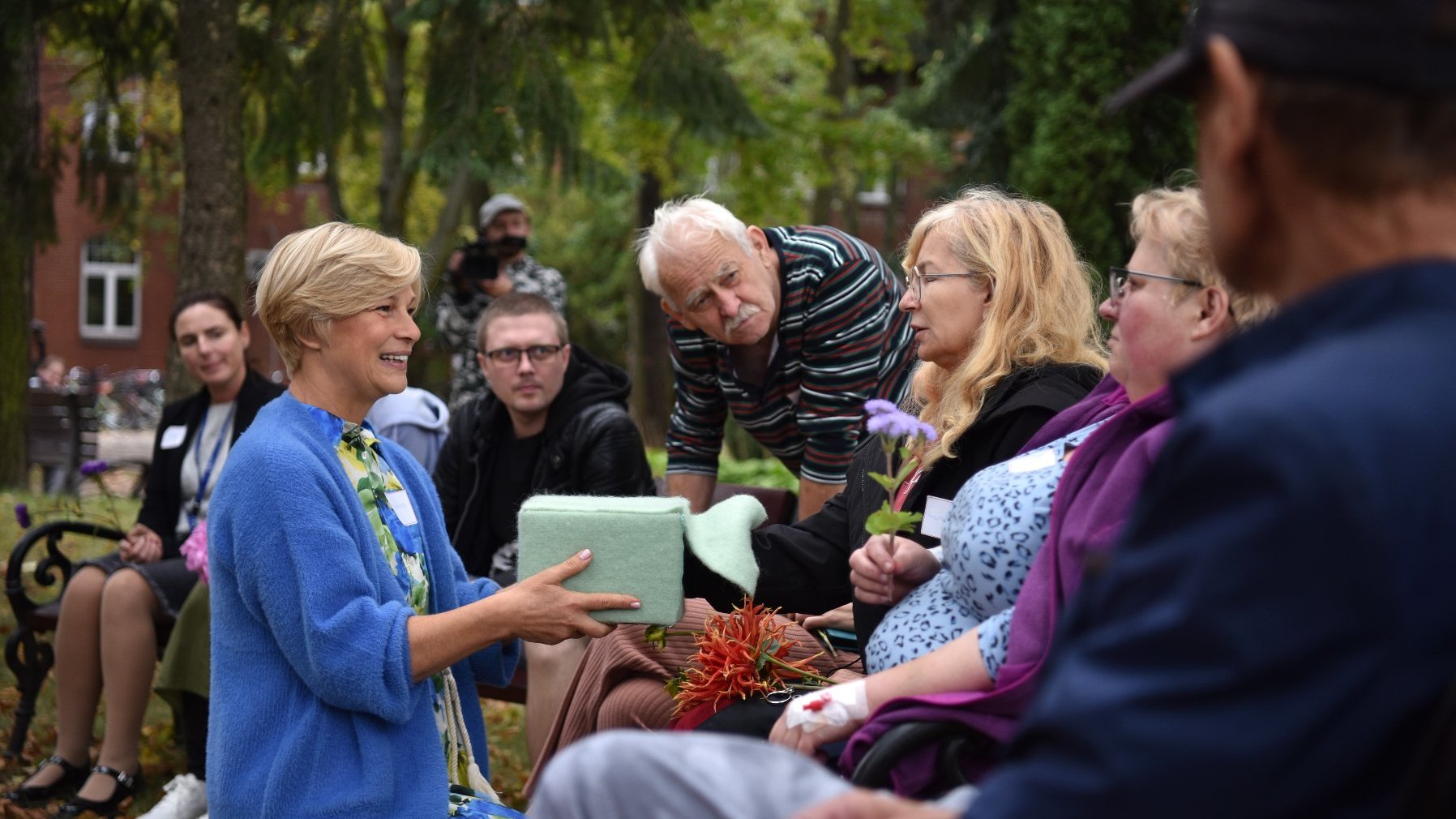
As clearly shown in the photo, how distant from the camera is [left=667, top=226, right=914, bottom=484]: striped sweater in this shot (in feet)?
14.4

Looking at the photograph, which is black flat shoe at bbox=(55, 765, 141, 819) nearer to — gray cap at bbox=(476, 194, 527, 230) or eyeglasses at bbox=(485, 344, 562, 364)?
eyeglasses at bbox=(485, 344, 562, 364)

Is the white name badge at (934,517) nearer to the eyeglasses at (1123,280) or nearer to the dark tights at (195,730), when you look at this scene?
the eyeglasses at (1123,280)

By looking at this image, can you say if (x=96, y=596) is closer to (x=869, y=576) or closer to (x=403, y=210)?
(x=869, y=576)

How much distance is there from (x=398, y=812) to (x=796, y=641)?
95 cm

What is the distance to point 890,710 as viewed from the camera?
2234 mm

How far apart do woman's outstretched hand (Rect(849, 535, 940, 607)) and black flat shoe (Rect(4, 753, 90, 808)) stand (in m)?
3.52

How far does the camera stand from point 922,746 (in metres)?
2.18

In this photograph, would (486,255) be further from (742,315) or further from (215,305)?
(742,315)

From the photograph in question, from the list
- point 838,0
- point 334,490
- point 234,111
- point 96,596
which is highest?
point 838,0

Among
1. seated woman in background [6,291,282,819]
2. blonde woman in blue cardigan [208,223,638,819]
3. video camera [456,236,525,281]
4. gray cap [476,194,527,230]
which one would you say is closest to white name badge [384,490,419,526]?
blonde woman in blue cardigan [208,223,638,819]

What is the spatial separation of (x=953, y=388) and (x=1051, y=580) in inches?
34.9

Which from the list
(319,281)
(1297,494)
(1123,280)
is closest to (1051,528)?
(1123,280)

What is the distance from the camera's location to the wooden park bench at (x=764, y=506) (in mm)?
4535

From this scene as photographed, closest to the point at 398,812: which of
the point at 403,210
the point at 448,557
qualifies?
the point at 448,557
